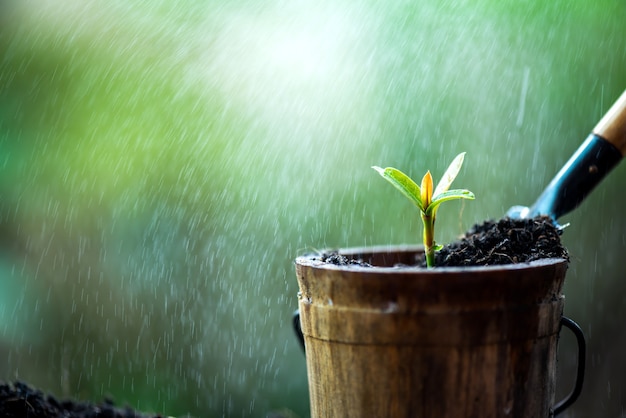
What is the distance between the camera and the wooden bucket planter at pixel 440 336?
68 cm

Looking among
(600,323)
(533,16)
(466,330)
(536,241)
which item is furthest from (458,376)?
(533,16)

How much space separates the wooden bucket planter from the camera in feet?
2.24

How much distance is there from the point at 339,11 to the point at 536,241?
1119mm

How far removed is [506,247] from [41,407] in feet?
2.06

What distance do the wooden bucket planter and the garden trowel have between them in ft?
0.81

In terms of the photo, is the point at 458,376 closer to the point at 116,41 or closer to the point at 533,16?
the point at 533,16

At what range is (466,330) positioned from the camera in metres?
0.69

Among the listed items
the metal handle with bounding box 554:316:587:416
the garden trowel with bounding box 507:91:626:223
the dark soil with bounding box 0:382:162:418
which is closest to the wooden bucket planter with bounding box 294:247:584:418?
the metal handle with bounding box 554:316:587:416

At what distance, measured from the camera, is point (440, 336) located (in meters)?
0.69

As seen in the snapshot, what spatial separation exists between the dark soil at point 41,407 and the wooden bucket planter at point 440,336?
0.36m

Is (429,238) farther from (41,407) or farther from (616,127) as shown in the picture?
(41,407)

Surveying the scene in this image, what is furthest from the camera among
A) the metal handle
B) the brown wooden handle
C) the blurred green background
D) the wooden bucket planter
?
the blurred green background

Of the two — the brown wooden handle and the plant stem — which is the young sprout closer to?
the plant stem

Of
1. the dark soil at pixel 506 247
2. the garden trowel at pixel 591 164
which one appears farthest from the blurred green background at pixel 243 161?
the dark soil at pixel 506 247
